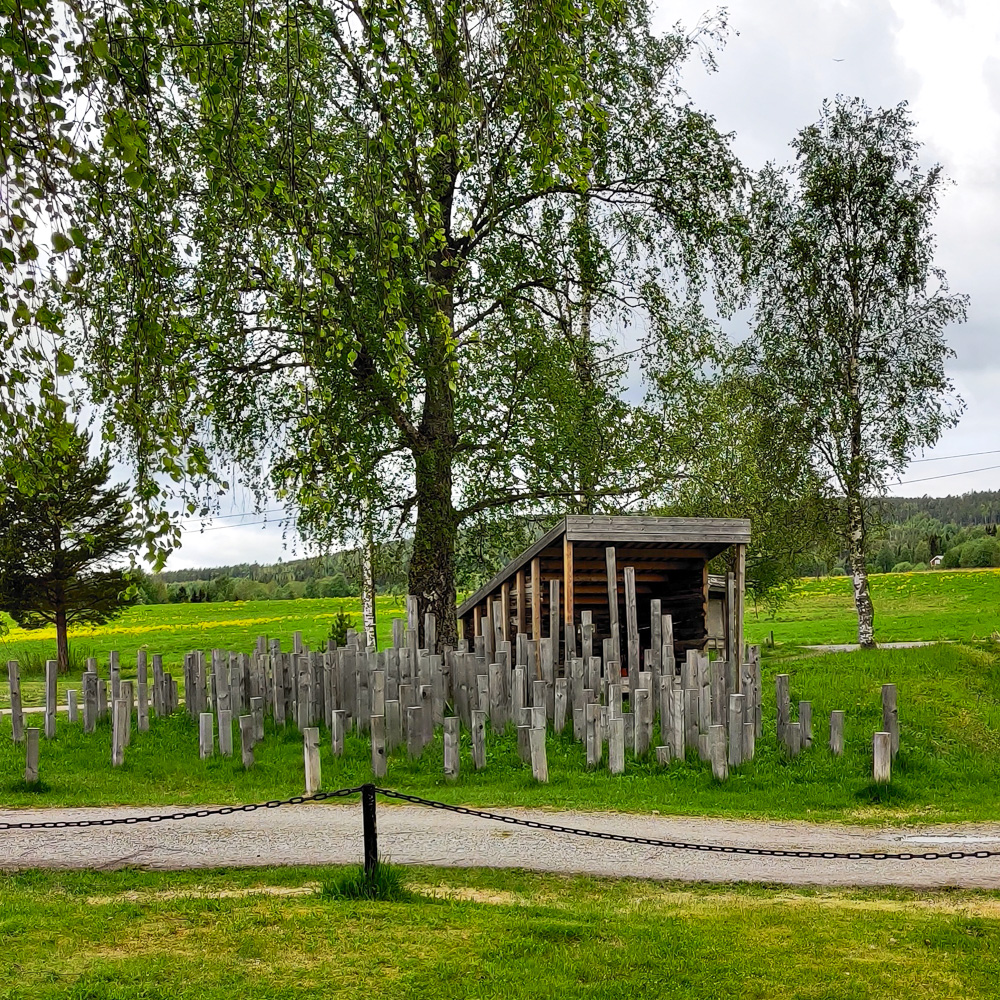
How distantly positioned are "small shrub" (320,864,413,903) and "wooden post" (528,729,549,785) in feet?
15.3

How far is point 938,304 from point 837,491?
15.8ft

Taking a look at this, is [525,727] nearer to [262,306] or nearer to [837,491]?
[262,306]

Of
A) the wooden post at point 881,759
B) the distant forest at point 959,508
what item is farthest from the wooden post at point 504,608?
the distant forest at point 959,508

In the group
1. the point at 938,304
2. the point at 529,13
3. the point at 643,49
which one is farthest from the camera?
the point at 938,304

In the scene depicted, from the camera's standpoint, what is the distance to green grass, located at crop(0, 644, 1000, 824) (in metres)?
11.3

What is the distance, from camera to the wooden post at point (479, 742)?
482 inches

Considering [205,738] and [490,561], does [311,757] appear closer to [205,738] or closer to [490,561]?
[205,738]

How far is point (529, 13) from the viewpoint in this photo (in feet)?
17.5

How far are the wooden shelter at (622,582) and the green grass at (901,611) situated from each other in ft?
37.9

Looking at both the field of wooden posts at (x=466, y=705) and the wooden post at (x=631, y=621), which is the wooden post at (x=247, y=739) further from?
the wooden post at (x=631, y=621)

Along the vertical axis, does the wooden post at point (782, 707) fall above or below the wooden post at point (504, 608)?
below

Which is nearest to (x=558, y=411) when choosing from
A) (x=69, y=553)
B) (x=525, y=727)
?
(x=525, y=727)

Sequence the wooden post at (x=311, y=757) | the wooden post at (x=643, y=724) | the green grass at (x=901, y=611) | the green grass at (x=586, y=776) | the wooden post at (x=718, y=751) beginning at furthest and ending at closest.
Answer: the green grass at (x=901, y=611) < the wooden post at (x=643, y=724) < the wooden post at (x=718, y=751) < the green grass at (x=586, y=776) < the wooden post at (x=311, y=757)

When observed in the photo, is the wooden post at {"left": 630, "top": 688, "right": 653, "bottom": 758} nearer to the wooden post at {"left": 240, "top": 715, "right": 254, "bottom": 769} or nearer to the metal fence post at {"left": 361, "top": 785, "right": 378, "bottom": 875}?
the wooden post at {"left": 240, "top": 715, "right": 254, "bottom": 769}
